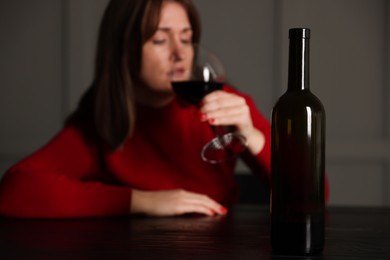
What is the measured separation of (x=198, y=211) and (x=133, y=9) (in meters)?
0.70

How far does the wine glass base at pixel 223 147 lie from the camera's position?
144cm

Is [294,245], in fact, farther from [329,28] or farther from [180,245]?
[329,28]

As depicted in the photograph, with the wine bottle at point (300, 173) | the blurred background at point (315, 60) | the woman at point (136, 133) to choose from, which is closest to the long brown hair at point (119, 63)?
the woman at point (136, 133)

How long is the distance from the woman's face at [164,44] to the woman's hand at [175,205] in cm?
38

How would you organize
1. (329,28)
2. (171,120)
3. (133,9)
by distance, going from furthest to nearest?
(329,28) < (171,120) < (133,9)

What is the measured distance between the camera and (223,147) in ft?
4.76

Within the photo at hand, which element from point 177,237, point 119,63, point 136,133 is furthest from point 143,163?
point 177,237

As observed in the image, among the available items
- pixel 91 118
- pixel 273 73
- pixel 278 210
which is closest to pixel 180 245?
pixel 278 210

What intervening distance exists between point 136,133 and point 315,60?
1.44m

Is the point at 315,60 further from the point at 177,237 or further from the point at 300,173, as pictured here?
the point at 300,173

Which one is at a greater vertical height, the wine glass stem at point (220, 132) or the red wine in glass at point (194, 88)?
the red wine in glass at point (194, 88)

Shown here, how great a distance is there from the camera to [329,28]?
3162 mm

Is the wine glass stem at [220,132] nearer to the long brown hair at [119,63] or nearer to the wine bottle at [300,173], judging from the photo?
the long brown hair at [119,63]

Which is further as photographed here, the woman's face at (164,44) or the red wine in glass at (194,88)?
the woman's face at (164,44)
